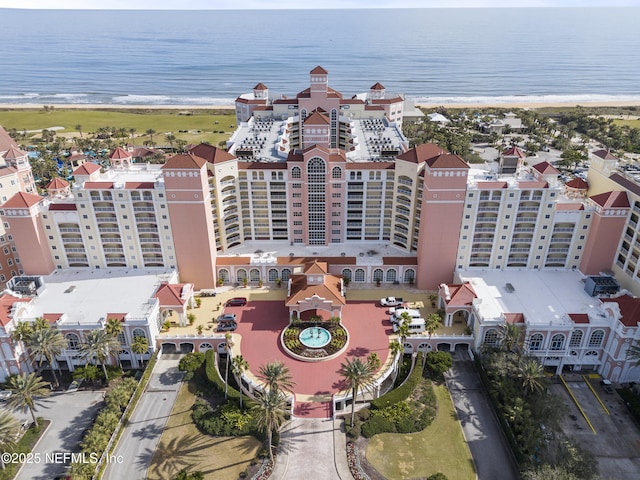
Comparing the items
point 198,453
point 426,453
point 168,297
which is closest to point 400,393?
point 426,453

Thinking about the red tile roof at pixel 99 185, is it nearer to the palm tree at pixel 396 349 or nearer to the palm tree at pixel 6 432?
the palm tree at pixel 6 432

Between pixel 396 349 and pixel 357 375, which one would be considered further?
pixel 396 349

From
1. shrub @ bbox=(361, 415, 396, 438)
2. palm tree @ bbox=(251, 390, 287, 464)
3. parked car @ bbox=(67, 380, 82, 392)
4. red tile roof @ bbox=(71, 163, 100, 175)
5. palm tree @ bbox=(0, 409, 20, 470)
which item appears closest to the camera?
palm tree @ bbox=(251, 390, 287, 464)

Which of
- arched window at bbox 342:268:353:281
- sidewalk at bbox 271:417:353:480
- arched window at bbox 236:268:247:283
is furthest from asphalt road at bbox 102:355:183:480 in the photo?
arched window at bbox 342:268:353:281

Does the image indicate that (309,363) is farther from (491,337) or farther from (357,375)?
(491,337)

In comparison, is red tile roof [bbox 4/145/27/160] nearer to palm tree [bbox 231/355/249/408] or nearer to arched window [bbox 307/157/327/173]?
arched window [bbox 307/157/327/173]

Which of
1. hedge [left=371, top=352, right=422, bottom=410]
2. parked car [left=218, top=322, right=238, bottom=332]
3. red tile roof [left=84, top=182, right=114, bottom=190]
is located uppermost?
red tile roof [left=84, top=182, right=114, bottom=190]

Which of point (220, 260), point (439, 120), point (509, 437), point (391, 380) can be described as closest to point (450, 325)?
point (391, 380)
